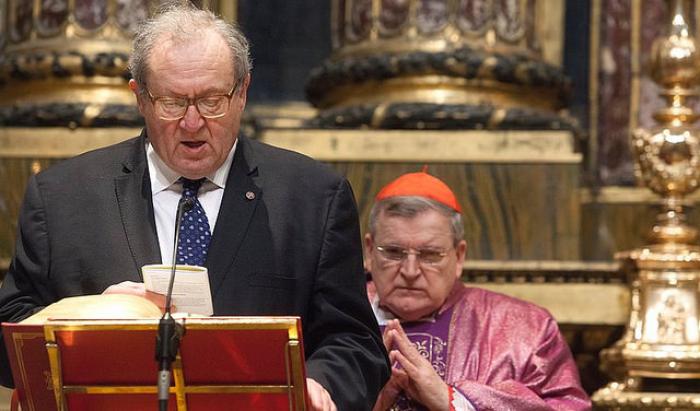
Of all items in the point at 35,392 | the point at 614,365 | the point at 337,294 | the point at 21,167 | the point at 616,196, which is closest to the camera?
the point at 35,392

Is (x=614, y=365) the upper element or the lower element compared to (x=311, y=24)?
lower

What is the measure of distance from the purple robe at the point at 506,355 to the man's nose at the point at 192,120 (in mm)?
1545

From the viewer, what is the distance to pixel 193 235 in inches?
154

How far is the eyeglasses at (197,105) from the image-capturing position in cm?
376

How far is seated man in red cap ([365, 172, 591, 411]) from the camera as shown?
16.7ft

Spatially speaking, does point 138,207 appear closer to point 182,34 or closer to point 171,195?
point 171,195

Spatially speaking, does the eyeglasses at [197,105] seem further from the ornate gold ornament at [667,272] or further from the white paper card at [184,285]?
the ornate gold ornament at [667,272]

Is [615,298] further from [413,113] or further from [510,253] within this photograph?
[413,113]

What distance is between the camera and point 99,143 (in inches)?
251

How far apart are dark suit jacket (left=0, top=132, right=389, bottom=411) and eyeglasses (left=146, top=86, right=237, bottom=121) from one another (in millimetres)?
219

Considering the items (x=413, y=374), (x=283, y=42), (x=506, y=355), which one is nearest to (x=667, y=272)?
(x=506, y=355)

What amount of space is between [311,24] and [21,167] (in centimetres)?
179

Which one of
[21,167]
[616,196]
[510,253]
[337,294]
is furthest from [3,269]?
[616,196]

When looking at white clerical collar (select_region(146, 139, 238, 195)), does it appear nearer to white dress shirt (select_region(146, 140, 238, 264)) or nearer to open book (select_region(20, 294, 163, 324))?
white dress shirt (select_region(146, 140, 238, 264))
